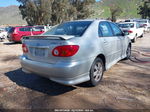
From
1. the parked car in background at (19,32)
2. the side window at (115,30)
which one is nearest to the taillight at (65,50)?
the side window at (115,30)

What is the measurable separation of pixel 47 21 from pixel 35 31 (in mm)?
17060

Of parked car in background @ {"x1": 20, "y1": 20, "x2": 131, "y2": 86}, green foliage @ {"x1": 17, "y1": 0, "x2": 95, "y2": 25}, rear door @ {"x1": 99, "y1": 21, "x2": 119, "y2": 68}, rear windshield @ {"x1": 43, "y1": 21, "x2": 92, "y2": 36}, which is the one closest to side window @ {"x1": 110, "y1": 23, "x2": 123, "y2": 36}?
rear door @ {"x1": 99, "y1": 21, "x2": 119, "y2": 68}

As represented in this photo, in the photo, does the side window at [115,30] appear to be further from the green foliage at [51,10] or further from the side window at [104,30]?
the green foliage at [51,10]

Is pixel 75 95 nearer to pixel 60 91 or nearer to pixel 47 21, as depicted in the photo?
pixel 60 91

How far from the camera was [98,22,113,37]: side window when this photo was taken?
13.8ft

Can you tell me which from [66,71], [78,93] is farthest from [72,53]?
[78,93]

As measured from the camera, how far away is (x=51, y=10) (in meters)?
31.2

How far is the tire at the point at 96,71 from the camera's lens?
3758 millimetres

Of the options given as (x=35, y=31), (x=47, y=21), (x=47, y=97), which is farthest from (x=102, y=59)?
(x=47, y=21)

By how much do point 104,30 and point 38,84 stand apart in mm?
2298

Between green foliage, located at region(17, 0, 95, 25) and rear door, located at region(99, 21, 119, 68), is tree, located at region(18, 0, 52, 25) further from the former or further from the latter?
rear door, located at region(99, 21, 119, 68)

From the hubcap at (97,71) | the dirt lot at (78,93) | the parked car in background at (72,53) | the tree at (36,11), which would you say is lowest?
the dirt lot at (78,93)

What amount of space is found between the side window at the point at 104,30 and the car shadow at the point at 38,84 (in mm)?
1605

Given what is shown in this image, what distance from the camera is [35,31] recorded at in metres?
15.2
